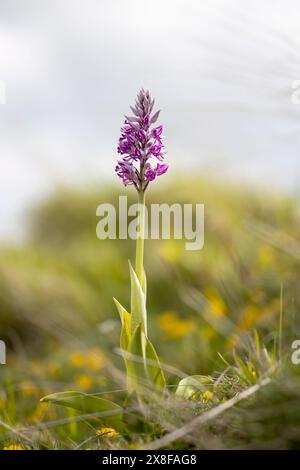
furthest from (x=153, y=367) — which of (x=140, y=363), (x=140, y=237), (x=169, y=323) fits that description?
(x=169, y=323)

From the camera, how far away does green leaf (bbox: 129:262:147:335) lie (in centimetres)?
84

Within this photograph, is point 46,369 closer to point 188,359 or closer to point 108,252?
point 188,359

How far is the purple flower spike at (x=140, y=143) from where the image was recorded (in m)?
0.82

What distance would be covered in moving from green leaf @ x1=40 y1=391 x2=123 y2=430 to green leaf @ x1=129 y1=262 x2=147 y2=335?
10cm

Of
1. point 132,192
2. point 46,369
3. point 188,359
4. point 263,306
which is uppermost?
point 132,192

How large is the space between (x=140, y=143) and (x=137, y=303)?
0.67 ft

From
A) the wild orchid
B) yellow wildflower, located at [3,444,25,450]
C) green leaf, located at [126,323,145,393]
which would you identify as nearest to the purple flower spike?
the wild orchid

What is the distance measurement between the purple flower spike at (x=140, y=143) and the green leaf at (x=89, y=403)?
0.93 ft

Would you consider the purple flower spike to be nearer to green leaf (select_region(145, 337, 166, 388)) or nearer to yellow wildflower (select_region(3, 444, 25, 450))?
green leaf (select_region(145, 337, 166, 388))

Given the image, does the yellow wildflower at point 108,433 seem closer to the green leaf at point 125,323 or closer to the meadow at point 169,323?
the meadow at point 169,323

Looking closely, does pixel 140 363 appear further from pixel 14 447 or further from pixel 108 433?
pixel 14 447

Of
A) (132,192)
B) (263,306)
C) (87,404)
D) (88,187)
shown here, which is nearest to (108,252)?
(132,192)

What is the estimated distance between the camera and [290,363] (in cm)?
80
